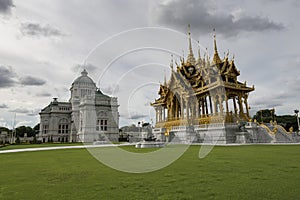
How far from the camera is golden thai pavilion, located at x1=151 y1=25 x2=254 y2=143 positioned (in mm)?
27859

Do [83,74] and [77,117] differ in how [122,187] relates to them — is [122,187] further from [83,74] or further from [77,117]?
[83,74]

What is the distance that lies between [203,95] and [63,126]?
61.3 metres

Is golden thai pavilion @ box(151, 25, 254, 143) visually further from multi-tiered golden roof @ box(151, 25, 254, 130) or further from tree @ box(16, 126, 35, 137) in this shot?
tree @ box(16, 126, 35, 137)

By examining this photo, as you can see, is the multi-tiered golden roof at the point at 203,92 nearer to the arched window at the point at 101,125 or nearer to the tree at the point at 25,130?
the arched window at the point at 101,125

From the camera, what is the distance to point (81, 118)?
68562 millimetres

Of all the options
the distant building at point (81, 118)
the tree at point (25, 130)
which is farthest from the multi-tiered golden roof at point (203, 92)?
the tree at point (25, 130)

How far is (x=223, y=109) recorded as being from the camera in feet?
92.4

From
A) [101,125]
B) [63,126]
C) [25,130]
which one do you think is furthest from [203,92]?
[25,130]

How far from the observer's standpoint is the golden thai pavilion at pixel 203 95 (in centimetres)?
2786

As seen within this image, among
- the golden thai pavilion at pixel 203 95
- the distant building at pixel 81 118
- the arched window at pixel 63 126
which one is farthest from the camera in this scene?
the arched window at pixel 63 126

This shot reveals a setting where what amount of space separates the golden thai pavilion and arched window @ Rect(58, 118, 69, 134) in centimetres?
4930

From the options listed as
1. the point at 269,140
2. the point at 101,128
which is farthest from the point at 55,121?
the point at 269,140

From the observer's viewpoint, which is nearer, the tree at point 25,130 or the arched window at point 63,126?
the arched window at point 63,126

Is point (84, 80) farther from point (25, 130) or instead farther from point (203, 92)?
point (203, 92)
